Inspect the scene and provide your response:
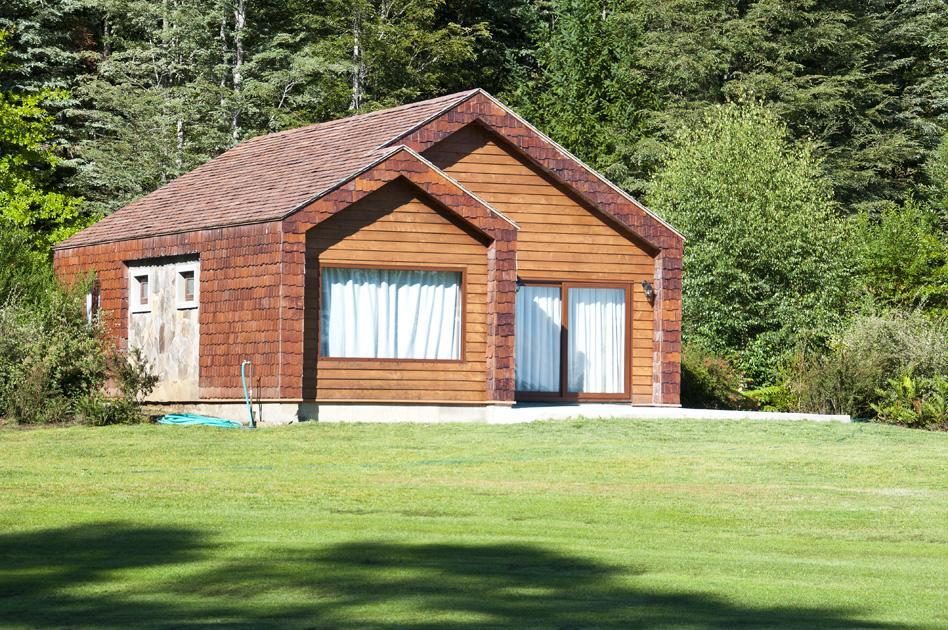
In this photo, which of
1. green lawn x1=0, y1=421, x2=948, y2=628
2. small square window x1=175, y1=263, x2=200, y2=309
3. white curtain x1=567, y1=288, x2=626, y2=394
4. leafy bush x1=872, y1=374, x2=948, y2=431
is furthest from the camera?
white curtain x1=567, y1=288, x2=626, y2=394

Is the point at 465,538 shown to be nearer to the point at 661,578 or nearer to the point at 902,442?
the point at 661,578

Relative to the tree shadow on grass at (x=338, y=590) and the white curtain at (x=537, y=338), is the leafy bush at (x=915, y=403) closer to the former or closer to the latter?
the white curtain at (x=537, y=338)

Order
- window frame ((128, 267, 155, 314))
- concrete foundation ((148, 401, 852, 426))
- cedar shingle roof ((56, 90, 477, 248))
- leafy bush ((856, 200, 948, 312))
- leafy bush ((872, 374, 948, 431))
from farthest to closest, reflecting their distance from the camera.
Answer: leafy bush ((856, 200, 948, 312)), window frame ((128, 267, 155, 314)), leafy bush ((872, 374, 948, 431)), cedar shingle roof ((56, 90, 477, 248)), concrete foundation ((148, 401, 852, 426))

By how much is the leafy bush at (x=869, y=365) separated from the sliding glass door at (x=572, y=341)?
387cm

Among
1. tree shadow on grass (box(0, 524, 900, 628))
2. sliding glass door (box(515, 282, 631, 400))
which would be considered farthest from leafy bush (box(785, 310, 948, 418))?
tree shadow on grass (box(0, 524, 900, 628))

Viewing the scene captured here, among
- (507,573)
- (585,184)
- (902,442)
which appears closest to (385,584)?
(507,573)

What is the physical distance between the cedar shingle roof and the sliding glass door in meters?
3.85

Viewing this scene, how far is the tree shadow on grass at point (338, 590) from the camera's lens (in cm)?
840

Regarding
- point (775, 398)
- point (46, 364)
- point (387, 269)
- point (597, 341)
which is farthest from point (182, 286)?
point (775, 398)

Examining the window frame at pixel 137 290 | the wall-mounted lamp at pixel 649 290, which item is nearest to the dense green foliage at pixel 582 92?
the wall-mounted lamp at pixel 649 290

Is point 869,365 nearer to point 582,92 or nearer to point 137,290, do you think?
point 137,290

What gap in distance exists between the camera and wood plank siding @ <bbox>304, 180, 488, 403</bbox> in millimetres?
24219

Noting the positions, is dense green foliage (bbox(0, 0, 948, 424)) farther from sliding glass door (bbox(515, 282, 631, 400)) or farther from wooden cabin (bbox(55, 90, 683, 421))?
wooden cabin (bbox(55, 90, 683, 421))

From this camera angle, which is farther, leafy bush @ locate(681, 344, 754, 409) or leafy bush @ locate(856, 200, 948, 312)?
leafy bush @ locate(856, 200, 948, 312)
